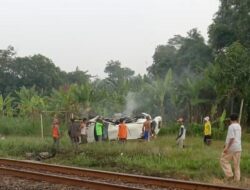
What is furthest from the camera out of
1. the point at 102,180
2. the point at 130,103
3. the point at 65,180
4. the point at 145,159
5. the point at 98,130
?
the point at 130,103

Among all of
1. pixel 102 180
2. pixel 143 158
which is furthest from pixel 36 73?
pixel 102 180

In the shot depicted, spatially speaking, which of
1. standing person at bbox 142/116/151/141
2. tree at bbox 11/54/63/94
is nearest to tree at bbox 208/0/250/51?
standing person at bbox 142/116/151/141

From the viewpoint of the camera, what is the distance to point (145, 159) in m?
15.4

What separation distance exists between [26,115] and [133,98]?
7.07 m

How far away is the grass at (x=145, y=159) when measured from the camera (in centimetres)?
1344

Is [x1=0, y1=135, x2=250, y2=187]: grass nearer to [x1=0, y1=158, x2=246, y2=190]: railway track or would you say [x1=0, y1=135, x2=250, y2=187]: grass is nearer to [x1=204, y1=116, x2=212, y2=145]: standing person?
[x1=204, y1=116, x2=212, y2=145]: standing person

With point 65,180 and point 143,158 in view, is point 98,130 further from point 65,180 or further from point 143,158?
point 65,180

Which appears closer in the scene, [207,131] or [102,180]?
[102,180]

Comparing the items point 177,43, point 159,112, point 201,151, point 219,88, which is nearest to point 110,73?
point 177,43

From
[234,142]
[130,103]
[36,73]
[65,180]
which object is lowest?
[65,180]

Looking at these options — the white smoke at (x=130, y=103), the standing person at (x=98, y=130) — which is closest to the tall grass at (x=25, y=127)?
the standing person at (x=98, y=130)

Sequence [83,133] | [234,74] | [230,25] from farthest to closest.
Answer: [230,25] → [234,74] → [83,133]

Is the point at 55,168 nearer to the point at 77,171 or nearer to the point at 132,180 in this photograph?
the point at 77,171

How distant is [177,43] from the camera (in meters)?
48.8
